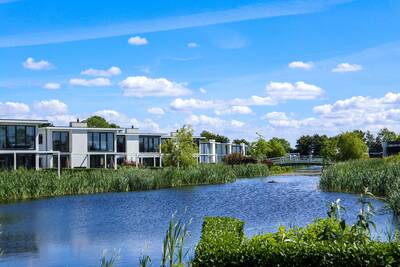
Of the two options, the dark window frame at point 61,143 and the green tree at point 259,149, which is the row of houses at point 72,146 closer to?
the dark window frame at point 61,143

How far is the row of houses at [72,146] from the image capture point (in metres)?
43.6

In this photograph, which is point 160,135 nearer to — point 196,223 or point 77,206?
point 77,206

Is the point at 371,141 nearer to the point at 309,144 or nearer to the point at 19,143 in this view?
the point at 309,144

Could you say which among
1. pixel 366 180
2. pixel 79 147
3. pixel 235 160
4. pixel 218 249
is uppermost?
pixel 79 147

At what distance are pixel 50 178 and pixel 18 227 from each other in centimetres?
1273

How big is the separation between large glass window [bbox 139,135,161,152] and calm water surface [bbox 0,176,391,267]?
3118 centimetres

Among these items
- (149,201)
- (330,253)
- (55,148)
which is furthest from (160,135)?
(330,253)

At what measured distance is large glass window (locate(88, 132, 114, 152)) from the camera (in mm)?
53469

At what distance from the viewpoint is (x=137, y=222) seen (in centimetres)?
1864

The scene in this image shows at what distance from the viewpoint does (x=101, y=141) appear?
5419cm

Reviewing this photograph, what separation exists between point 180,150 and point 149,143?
16886mm

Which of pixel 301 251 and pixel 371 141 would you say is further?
pixel 371 141

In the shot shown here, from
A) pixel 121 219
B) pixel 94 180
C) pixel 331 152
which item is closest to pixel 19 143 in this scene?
pixel 94 180

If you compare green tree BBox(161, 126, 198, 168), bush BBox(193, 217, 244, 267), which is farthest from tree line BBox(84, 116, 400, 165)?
bush BBox(193, 217, 244, 267)
